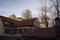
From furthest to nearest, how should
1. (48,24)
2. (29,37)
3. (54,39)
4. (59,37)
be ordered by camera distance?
(48,24) → (29,37) → (54,39) → (59,37)

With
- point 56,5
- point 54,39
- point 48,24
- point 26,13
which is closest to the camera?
point 54,39

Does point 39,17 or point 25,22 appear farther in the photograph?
point 39,17

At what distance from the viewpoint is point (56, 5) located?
48.7m

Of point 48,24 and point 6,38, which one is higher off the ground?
point 48,24

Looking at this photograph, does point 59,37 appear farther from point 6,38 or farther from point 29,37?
point 6,38

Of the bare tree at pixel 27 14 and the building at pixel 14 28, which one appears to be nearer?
the building at pixel 14 28

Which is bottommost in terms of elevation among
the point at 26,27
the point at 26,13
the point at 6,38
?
the point at 6,38

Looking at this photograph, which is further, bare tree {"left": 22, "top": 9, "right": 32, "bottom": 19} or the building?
bare tree {"left": 22, "top": 9, "right": 32, "bottom": 19}

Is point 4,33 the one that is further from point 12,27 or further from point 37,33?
point 37,33

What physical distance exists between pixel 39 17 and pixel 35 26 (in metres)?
7.70

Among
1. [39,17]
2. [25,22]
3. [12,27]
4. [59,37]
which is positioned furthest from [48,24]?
[59,37]

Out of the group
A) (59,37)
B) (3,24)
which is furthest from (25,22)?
(59,37)

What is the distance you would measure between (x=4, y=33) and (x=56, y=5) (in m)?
17.7

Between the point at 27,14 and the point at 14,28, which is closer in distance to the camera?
the point at 14,28
